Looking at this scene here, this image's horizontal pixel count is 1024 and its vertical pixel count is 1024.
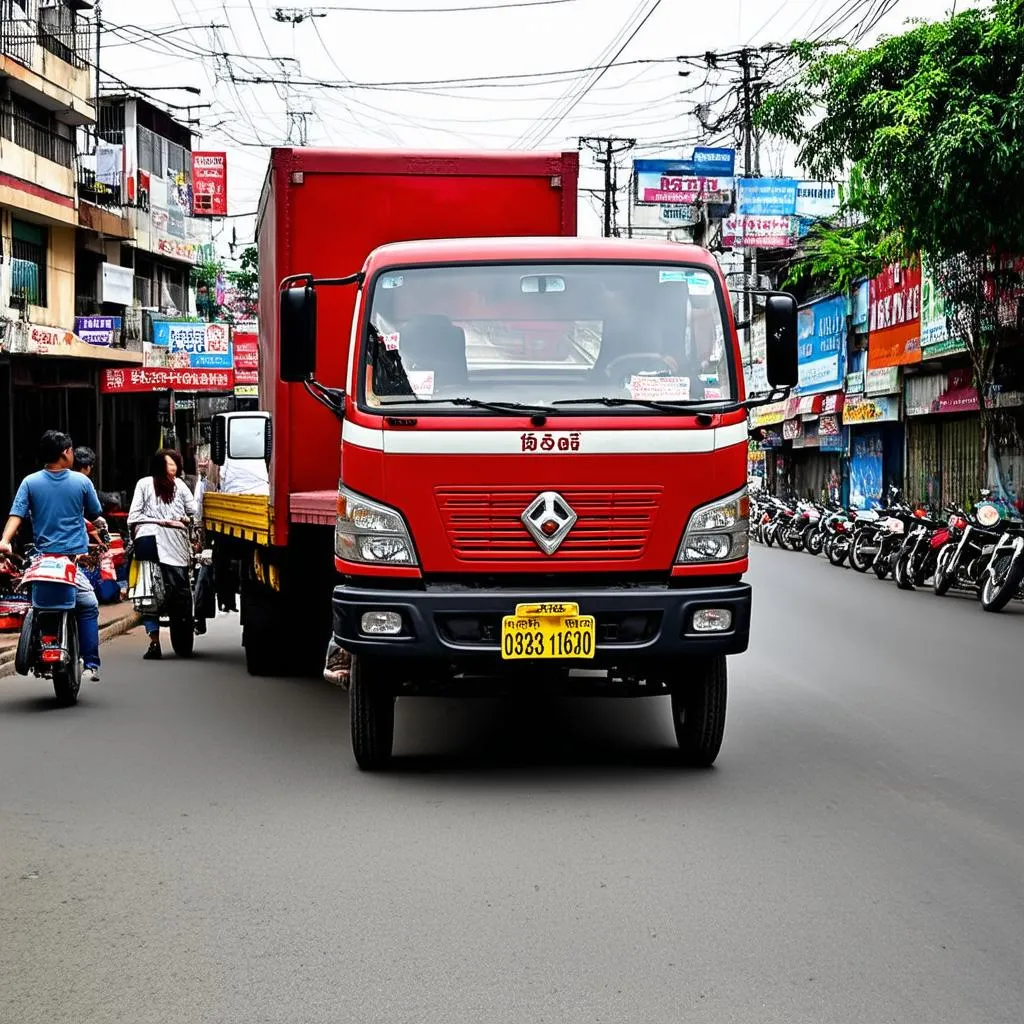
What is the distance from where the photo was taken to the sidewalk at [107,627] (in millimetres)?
12413

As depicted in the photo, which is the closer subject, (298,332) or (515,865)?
(515,865)

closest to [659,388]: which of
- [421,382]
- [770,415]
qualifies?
[421,382]

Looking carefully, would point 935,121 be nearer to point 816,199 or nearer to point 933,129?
point 933,129

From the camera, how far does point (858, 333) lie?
36.2 m

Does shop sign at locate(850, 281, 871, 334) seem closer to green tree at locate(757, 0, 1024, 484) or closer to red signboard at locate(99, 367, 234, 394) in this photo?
green tree at locate(757, 0, 1024, 484)

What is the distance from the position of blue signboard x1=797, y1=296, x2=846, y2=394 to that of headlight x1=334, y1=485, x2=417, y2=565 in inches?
1219

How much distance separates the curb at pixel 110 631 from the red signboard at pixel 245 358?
16.2 metres

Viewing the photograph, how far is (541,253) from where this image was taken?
7.89 m

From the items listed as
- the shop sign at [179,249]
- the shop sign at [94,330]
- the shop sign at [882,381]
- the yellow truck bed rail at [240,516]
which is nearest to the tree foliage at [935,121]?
the yellow truck bed rail at [240,516]

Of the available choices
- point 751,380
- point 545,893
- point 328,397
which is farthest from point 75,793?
point 751,380

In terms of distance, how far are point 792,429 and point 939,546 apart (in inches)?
872

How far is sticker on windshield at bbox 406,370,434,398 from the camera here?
7469 millimetres

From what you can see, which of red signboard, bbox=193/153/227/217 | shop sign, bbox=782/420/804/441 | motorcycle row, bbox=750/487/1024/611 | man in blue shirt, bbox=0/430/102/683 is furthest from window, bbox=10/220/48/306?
shop sign, bbox=782/420/804/441

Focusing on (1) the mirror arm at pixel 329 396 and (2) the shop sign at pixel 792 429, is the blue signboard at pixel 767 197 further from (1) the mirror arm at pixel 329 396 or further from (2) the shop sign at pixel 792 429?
(1) the mirror arm at pixel 329 396
